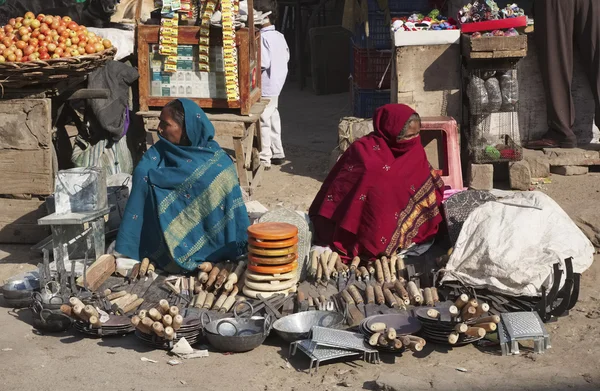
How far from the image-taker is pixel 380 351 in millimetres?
5379

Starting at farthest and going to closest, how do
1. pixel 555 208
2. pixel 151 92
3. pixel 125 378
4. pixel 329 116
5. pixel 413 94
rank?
1. pixel 329 116
2. pixel 413 94
3. pixel 151 92
4. pixel 555 208
5. pixel 125 378

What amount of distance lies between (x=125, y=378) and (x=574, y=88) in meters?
5.81

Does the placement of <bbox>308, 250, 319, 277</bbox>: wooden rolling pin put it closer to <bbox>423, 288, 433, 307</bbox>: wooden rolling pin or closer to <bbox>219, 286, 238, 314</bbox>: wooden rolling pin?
<bbox>219, 286, 238, 314</bbox>: wooden rolling pin

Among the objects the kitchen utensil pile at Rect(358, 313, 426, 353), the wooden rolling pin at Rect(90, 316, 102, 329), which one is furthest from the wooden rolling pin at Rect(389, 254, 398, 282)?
the wooden rolling pin at Rect(90, 316, 102, 329)

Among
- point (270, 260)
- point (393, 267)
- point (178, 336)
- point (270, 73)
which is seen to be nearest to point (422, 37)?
point (270, 73)

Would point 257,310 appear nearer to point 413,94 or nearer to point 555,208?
point 555,208

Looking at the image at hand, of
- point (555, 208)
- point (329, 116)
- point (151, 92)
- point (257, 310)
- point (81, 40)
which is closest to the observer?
point (257, 310)

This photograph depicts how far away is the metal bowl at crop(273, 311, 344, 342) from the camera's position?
5.52 metres

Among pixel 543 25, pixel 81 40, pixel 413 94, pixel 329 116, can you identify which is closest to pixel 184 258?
pixel 81 40

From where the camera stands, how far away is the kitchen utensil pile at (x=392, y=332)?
5.24 metres

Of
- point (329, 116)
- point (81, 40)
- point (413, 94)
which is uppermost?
point (81, 40)

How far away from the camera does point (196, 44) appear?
7.96 meters

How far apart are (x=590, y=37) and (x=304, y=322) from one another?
470 centimetres

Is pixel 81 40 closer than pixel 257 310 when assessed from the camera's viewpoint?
No
